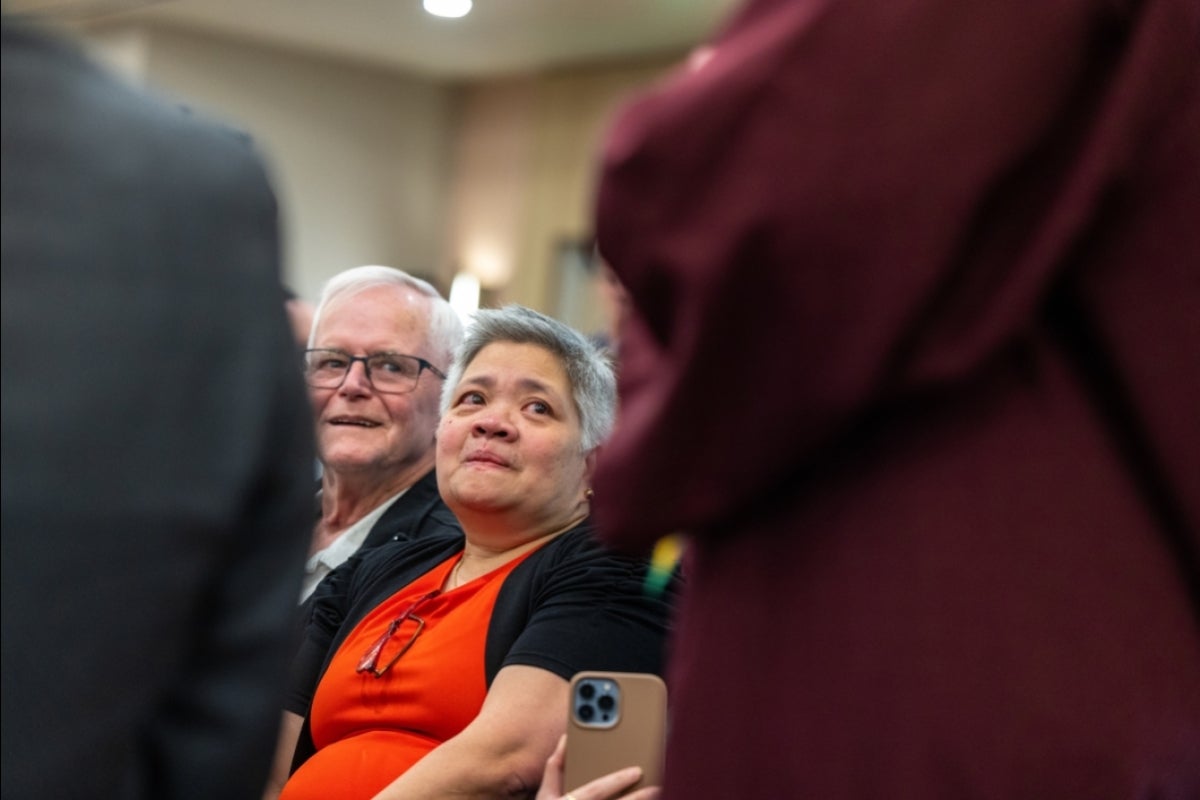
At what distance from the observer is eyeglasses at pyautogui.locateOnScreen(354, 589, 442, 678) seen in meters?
2.16

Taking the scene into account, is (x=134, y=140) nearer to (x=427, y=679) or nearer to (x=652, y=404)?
(x=652, y=404)

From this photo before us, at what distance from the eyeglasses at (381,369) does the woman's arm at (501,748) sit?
0.99 metres

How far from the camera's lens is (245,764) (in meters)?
0.87

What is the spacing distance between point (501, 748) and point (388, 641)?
13.4 inches

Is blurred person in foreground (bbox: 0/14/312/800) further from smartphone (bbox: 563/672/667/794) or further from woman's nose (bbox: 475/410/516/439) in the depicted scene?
woman's nose (bbox: 475/410/516/439)

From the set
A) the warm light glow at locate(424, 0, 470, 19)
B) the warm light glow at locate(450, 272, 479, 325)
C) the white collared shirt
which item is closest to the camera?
the white collared shirt

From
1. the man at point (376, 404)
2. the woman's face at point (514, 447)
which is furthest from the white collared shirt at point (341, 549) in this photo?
the woman's face at point (514, 447)

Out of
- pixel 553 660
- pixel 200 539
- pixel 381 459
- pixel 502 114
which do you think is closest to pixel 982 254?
pixel 200 539

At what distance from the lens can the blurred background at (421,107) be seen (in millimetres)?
8391

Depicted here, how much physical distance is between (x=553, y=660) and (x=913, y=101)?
1.20 metres

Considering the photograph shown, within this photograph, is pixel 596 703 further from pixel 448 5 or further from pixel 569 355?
pixel 448 5

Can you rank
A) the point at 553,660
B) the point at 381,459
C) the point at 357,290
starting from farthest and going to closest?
the point at 357,290, the point at 381,459, the point at 553,660

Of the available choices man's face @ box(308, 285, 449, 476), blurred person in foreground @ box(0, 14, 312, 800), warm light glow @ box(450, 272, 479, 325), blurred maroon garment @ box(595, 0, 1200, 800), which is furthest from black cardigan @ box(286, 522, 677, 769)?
warm light glow @ box(450, 272, 479, 325)

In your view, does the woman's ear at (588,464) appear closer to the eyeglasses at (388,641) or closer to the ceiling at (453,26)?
the eyeglasses at (388,641)
